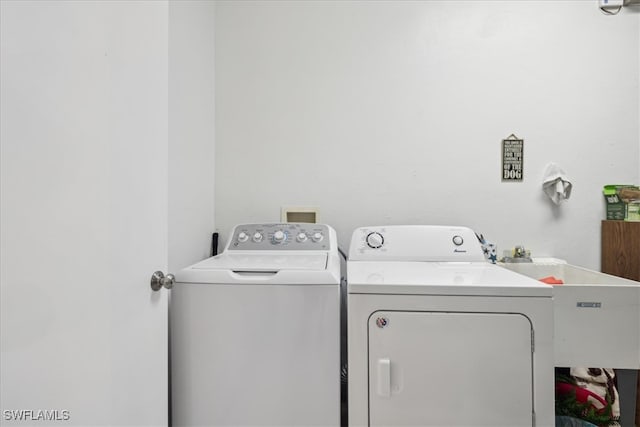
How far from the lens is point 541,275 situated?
169 cm

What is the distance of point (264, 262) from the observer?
130 centimetres

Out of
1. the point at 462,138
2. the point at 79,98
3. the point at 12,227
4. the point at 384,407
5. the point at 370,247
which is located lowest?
the point at 384,407

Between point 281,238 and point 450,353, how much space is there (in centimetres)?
85

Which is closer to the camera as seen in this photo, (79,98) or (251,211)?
(79,98)

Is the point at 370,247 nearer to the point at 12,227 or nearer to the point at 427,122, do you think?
the point at 427,122

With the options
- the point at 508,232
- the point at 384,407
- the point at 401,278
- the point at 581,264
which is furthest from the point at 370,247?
the point at 581,264

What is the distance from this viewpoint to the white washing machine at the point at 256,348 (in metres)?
1.10

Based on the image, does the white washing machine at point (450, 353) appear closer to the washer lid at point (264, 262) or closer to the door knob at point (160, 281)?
the washer lid at point (264, 262)

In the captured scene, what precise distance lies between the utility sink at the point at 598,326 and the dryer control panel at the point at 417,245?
0.37 metres

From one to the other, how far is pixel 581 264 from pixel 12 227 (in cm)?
231

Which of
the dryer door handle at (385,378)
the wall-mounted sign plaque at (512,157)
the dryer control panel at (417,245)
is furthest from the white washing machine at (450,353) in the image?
the wall-mounted sign plaque at (512,157)

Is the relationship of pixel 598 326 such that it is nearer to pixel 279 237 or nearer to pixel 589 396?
pixel 589 396

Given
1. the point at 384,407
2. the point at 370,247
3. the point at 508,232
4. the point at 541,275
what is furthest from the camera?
the point at 508,232

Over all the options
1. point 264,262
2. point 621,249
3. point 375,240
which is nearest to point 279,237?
point 264,262
